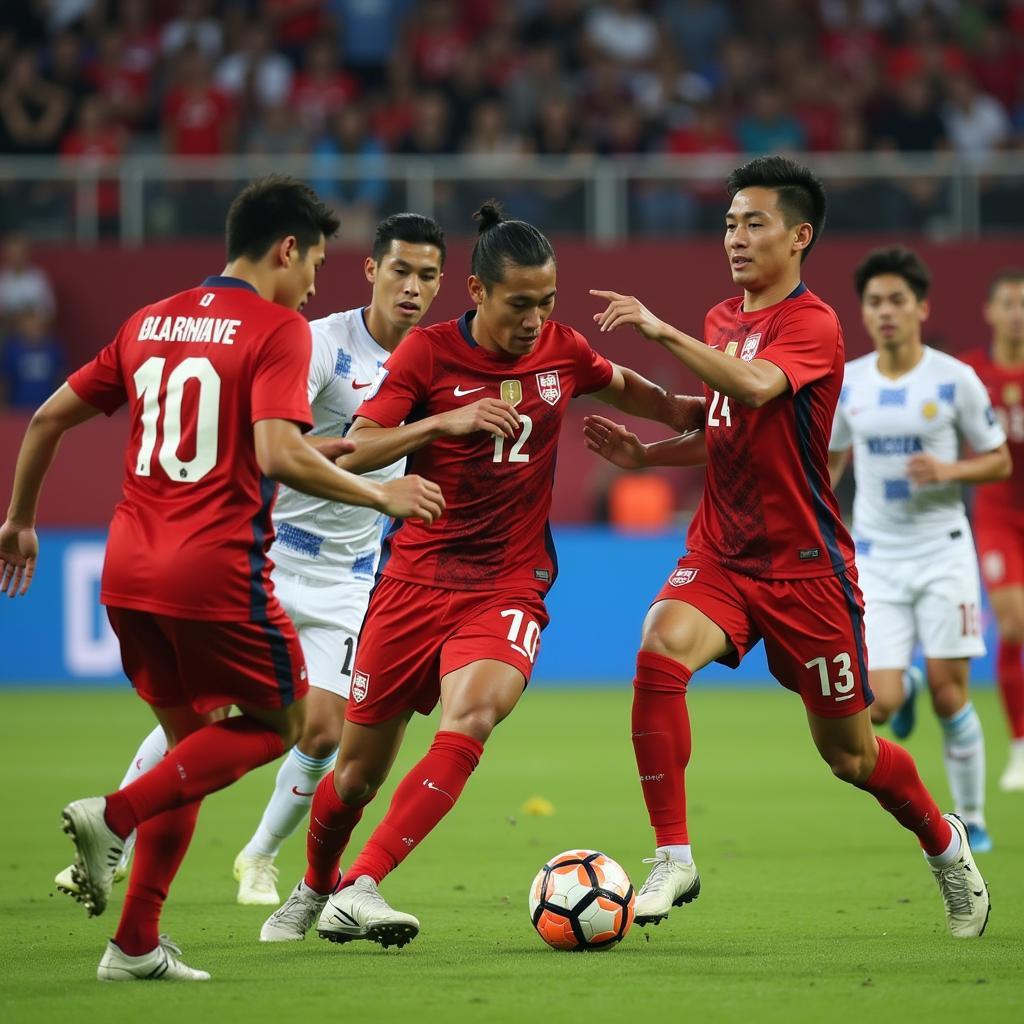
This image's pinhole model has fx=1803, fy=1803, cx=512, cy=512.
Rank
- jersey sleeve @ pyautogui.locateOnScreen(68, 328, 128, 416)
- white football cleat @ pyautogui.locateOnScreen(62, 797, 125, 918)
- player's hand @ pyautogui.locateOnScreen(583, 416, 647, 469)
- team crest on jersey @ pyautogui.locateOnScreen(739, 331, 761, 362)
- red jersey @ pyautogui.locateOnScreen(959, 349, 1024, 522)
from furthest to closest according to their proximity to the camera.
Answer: red jersey @ pyautogui.locateOnScreen(959, 349, 1024, 522), player's hand @ pyautogui.locateOnScreen(583, 416, 647, 469), team crest on jersey @ pyautogui.locateOnScreen(739, 331, 761, 362), jersey sleeve @ pyautogui.locateOnScreen(68, 328, 128, 416), white football cleat @ pyautogui.locateOnScreen(62, 797, 125, 918)

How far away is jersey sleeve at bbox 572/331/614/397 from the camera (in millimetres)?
6086

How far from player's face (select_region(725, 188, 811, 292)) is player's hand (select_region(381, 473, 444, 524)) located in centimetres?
160

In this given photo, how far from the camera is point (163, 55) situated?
18.8 metres

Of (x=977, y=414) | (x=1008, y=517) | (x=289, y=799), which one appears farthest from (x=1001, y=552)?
(x=289, y=799)

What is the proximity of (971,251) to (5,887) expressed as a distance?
13527mm

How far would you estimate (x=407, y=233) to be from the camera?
7051 mm

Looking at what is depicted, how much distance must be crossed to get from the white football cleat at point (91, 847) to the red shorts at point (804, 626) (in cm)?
212

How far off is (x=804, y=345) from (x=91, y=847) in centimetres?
280

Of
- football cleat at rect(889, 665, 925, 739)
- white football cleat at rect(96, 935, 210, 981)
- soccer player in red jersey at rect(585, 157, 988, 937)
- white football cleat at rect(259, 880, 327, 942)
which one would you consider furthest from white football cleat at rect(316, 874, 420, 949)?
football cleat at rect(889, 665, 925, 739)

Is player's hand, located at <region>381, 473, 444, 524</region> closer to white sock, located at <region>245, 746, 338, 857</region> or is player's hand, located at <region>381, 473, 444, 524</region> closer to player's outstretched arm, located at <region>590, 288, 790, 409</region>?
player's outstretched arm, located at <region>590, 288, 790, 409</region>

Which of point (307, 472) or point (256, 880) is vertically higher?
point (307, 472)

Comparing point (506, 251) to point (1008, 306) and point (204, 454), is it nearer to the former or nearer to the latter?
point (204, 454)

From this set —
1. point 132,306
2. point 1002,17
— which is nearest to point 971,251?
point 1002,17

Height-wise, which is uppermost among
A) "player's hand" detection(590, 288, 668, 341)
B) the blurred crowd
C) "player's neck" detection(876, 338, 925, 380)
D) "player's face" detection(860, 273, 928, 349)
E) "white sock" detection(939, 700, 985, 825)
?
the blurred crowd
